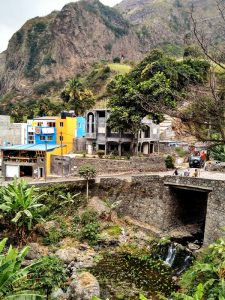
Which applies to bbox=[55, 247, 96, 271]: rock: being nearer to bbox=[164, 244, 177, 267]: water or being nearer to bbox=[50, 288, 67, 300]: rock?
bbox=[50, 288, 67, 300]: rock

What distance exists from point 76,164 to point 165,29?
172m

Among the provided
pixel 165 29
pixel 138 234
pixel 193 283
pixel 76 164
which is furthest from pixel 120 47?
pixel 193 283

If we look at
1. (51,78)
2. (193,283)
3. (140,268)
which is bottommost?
(140,268)

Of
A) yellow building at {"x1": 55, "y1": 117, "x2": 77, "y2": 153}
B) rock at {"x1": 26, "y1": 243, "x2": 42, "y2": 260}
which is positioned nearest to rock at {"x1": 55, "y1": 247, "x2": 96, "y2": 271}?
rock at {"x1": 26, "y1": 243, "x2": 42, "y2": 260}

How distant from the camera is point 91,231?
33.2 meters

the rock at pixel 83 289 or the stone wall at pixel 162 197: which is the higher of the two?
the stone wall at pixel 162 197

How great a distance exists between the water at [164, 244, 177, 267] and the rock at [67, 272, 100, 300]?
859cm

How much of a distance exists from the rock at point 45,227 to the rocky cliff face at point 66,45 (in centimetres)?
13218

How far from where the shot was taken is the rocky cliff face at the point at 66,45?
541 feet

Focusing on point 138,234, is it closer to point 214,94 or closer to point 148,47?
point 214,94

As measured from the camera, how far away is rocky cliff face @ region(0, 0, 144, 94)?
541ft

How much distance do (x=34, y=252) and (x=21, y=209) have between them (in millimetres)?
3988

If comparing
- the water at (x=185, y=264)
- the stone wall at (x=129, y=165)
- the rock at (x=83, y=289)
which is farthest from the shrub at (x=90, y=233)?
the stone wall at (x=129, y=165)

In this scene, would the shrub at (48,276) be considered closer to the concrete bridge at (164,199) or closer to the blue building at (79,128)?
the concrete bridge at (164,199)
